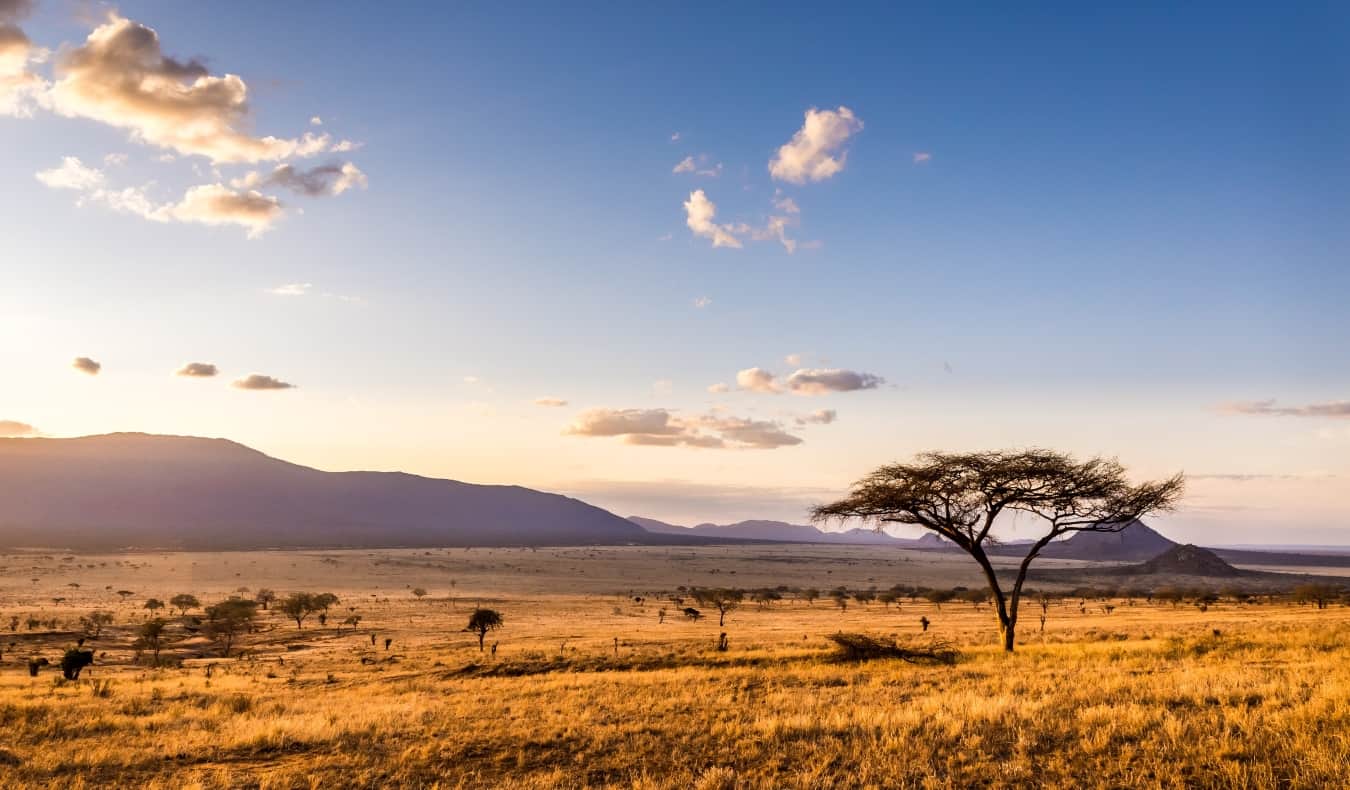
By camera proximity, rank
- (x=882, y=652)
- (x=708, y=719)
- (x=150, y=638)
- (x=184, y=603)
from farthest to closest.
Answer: (x=184, y=603) → (x=150, y=638) → (x=882, y=652) → (x=708, y=719)

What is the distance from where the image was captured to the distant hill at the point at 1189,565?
13512 centimetres

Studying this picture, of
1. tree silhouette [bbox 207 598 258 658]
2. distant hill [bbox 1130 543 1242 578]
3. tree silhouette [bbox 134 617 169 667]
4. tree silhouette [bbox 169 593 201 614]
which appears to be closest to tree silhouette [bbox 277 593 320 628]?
tree silhouette [bbox 207 598 258 658]

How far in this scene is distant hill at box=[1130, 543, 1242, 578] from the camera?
135 m

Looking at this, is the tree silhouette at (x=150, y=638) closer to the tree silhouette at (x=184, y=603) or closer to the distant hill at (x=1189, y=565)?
the tree silhouette at (x=184, y=603)

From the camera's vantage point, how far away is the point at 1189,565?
14025 cm

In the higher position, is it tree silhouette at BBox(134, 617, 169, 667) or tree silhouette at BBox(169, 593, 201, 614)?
tree silhouette at BBox(134, 617, 169, 667)

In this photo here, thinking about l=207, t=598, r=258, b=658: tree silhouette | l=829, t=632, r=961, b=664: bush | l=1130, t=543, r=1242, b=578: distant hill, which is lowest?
l=1130, t=543, r=1242, b=578: distant hill

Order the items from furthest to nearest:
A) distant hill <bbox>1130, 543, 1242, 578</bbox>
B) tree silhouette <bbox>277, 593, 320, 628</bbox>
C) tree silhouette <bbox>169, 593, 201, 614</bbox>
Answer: distant hill <bbox>1130, 543, 1242, 578</bbox> < tree silhouette <bbox>169, 593, 201, 614</bbox> < tree silhouette <bbox>277, 593, 320, 628</bbox>

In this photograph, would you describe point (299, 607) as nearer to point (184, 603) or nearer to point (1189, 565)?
point (184, 603)

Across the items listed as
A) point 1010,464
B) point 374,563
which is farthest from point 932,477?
point 374,563

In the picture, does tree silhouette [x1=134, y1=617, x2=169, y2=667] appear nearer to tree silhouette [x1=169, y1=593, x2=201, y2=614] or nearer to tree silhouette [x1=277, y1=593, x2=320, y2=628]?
tree silhouette [x1=277, y1=593, x2=320, y2=628]

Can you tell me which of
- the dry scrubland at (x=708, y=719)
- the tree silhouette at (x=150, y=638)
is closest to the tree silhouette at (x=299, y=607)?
the tree silhouette at (x=150, y=638)

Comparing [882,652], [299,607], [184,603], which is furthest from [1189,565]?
[184,603]

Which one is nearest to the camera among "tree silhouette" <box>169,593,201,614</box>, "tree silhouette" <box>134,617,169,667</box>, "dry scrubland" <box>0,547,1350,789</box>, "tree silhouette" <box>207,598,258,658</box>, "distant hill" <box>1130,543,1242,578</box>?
"dry scrubland" <box>0,547,1350,789</box>
